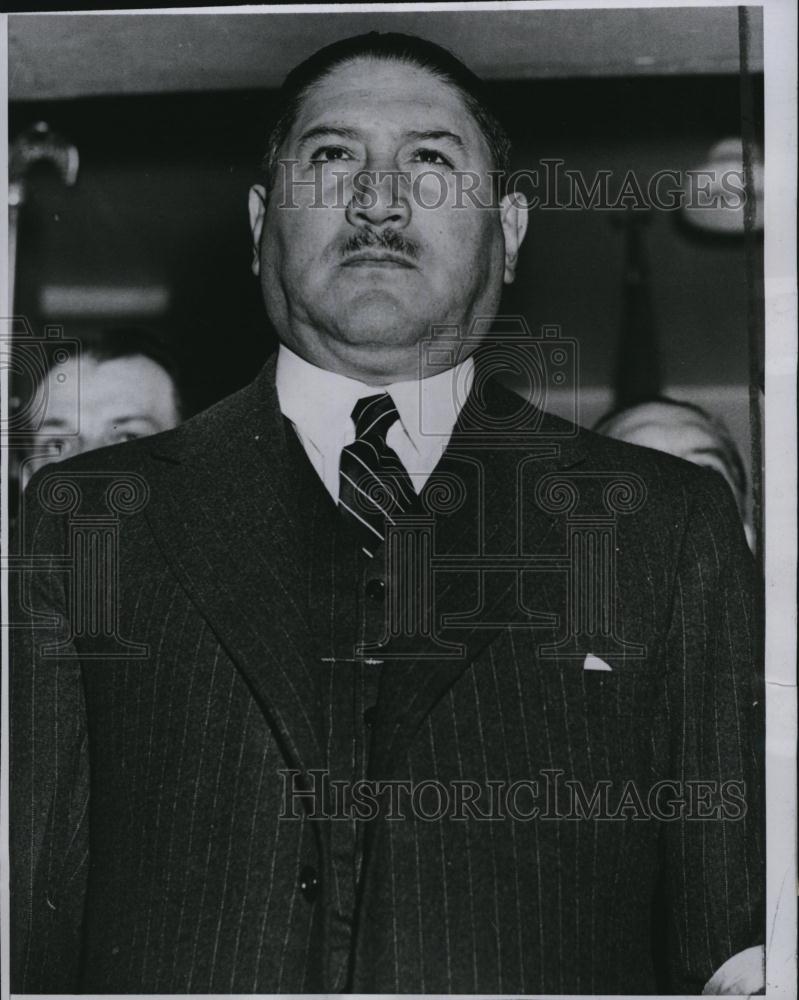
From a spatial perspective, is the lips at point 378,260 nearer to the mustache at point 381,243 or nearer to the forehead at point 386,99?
the mustache at point 381,243

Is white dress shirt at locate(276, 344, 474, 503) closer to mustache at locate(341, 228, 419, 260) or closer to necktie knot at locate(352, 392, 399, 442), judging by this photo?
necktie knot at locate(352, 392, 399, 442)

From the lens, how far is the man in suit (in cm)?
110

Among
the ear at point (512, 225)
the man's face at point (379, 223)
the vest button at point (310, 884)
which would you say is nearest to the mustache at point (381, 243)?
the man's face at point (379, 223)

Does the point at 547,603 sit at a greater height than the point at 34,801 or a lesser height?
greater

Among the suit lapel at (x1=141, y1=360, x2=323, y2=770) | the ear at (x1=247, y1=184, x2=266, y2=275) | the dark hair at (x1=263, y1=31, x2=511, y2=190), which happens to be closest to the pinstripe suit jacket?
the suit lapel at (x1=141, y1=360, x2=323, y2=770)

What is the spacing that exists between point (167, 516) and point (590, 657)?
470 mm

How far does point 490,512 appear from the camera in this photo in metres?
1.15

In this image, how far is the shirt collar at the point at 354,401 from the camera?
115 centimetres

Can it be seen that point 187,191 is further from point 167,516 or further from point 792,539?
point 792,539

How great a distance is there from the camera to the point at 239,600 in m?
1.11

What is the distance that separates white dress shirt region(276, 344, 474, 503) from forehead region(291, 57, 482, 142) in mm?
258

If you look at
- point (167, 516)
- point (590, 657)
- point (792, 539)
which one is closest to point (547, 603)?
point (590, 657)

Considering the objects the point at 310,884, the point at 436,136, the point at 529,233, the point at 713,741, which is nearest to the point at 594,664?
the point at 713,741

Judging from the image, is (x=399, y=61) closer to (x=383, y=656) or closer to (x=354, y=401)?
(x=354, y=401)
